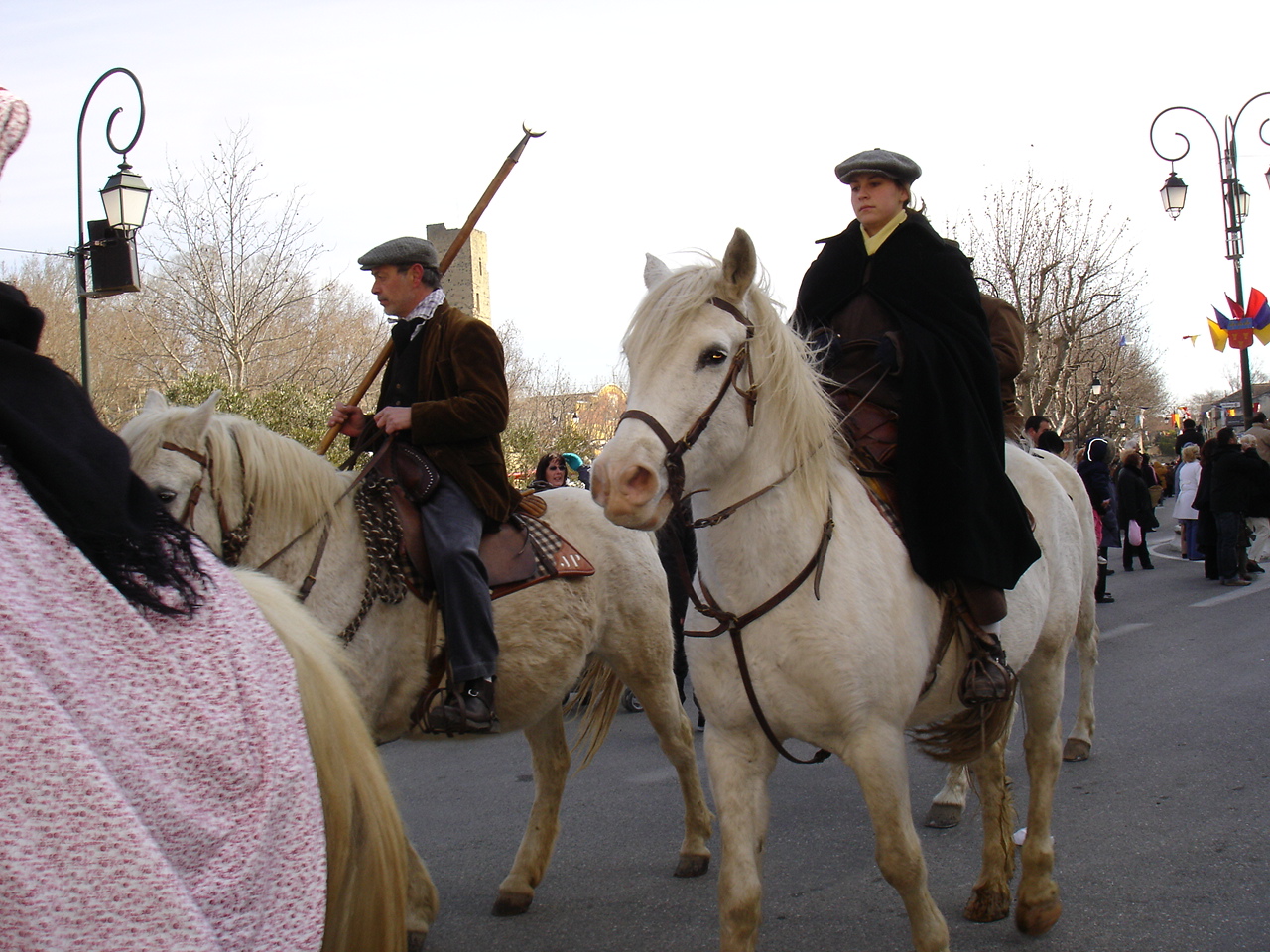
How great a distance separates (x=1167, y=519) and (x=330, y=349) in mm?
24620

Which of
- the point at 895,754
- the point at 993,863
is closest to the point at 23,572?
the point at 895,754

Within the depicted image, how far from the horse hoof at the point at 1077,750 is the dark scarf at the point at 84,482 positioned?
6313mm

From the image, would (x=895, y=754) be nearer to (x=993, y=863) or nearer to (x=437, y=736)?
(x=993, y=863)

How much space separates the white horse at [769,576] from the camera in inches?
123

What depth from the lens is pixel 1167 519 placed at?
1282 inches

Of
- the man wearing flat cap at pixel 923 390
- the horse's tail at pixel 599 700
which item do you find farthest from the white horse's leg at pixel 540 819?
the man wearing flat cap at pixel 923 390

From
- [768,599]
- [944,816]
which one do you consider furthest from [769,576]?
[944,816]

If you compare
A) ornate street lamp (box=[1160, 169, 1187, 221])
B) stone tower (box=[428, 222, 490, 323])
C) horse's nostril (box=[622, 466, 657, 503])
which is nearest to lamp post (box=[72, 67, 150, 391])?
horse's nostril (box=[622, 466, 657, 503])

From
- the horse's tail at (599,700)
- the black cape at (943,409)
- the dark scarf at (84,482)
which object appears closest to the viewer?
the dark scarf at (84,482)

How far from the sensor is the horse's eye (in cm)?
315

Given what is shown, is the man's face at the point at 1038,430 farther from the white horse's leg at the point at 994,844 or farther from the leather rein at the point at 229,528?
the leather rein at the point at 229,528

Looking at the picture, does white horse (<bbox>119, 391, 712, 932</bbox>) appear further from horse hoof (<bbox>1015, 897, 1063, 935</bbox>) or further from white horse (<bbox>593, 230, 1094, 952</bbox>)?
horse hoof (<bbox>1015, 897, 1063, 935</bbox>)

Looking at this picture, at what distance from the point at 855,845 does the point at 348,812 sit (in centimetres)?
425

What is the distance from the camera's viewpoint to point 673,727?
5.20 m
